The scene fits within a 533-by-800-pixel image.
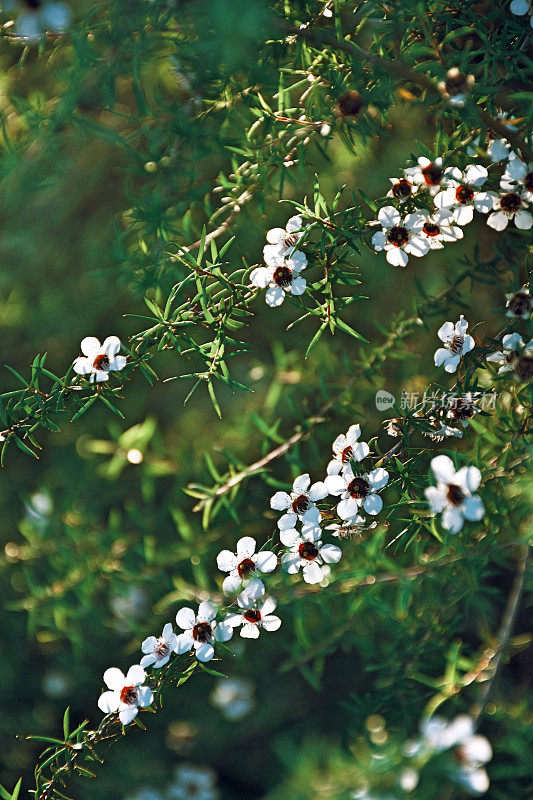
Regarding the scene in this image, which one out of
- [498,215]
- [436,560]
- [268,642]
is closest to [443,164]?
[498,215]

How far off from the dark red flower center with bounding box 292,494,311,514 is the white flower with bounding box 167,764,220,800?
0.72 metres

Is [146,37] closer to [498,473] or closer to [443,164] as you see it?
[443,164]

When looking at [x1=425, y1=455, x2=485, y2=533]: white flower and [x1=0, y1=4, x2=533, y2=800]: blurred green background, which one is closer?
[x1=425, y1=455, x2=485, y2=533]: white flower

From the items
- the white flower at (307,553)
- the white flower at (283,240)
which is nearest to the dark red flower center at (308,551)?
the white flower at (307,553)

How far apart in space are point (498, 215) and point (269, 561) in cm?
31

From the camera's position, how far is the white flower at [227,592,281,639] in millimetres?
495

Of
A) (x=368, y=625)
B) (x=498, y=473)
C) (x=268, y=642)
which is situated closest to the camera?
(x=498, y=473)

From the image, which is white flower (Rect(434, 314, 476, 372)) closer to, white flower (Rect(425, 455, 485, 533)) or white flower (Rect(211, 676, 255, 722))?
white flower (Rect(425, 455, 485, 533))

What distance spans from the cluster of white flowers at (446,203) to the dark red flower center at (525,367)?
0.10 metres

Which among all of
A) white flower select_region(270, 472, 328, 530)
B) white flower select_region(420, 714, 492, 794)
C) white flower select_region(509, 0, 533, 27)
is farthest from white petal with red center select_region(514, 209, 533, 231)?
white flower select_region(420, 714, 492, 794)

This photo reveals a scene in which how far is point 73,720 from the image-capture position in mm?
1050

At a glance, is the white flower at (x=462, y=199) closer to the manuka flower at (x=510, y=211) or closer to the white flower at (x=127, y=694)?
the manuka flower at (x=510, y=211)

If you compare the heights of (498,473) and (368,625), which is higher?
(498,473)

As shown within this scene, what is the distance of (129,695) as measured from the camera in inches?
20.1
